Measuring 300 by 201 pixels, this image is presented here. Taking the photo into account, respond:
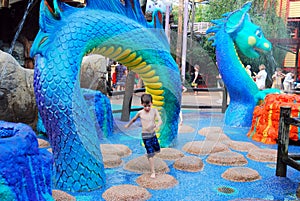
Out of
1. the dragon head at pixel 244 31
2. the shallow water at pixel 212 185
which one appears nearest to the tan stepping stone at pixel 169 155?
the shallow water at pixel 212 185

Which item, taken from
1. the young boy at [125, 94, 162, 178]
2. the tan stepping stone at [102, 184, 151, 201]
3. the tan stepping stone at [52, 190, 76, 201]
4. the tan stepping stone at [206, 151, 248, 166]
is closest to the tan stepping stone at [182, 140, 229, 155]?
the tan stepping stone at [206, 151, 248, 166]

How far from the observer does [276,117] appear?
5293 millimetres

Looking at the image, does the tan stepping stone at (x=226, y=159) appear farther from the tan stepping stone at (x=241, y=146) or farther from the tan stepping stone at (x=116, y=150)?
the tan stepping stone at (x=116, y=150)

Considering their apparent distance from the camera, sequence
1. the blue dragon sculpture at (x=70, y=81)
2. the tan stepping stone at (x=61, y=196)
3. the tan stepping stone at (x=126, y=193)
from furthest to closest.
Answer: the blue dragon sculpture at (x=70, y=81)
the tan stepping stone at (x=126, y=193)
the tan stepping stone at (x=61, y=196)

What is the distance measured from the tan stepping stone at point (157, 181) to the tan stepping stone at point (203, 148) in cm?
117

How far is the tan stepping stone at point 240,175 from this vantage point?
3.32 m

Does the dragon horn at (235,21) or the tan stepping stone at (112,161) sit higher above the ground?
the dragon horn at (235,21)

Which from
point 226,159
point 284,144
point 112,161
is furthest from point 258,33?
point 112,161

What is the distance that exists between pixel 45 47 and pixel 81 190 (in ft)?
4.16

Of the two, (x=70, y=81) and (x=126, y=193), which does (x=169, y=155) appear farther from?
(x=70, y=81)

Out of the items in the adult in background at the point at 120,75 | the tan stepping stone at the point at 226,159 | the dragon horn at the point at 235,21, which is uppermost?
the dragon horn at the point at 235,21

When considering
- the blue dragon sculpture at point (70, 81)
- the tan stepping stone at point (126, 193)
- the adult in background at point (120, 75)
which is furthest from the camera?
the adult in background at point (120, 75)

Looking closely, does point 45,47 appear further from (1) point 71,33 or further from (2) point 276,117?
(2) point 276,117

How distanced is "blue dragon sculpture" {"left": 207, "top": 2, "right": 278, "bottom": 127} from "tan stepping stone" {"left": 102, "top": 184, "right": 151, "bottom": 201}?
413 centimetres
